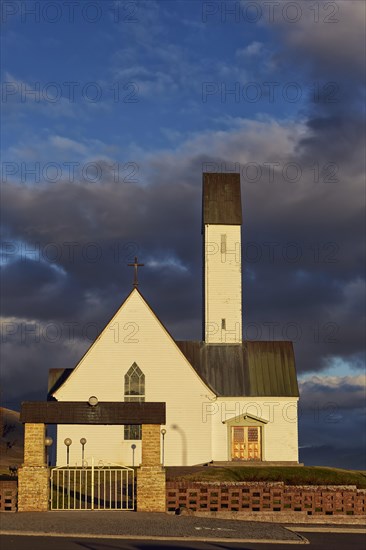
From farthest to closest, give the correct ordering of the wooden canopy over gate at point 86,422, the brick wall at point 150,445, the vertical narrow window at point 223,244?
the vertical narrow window at point 223,244
the brick wall at point 150,445
the wooden canopy over gate at point 86,422

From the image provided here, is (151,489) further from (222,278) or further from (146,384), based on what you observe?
(222,278)

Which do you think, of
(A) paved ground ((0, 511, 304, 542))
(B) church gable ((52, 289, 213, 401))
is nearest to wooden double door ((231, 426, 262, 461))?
(B) church gable ((52, 289, 213, 401))

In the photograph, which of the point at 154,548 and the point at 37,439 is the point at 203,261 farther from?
the point at 154,548

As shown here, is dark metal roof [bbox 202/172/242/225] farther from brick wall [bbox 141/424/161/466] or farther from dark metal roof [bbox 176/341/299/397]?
brick wall [bbox 141/424/161/466]

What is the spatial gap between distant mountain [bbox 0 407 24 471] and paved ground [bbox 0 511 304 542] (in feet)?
80.2

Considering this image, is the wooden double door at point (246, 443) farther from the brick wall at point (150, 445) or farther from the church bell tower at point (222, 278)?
the brick wall at point (150, 445)

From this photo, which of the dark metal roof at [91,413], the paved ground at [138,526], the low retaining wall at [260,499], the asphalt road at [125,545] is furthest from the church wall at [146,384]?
the asphalt road at [125,545]

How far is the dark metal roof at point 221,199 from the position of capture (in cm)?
5803

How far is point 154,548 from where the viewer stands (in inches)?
817

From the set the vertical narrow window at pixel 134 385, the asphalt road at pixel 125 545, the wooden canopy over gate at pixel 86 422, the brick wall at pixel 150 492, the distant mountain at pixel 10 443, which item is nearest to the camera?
the asphalt road at pixel 125 545

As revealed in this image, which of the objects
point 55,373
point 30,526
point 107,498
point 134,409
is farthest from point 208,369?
point 30,526

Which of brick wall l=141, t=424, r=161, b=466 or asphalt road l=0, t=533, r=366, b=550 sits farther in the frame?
brick wall l=141, t=424, r=161, b=466

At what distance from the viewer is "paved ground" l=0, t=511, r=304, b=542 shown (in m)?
23.0

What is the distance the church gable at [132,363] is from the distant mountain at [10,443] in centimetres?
678
